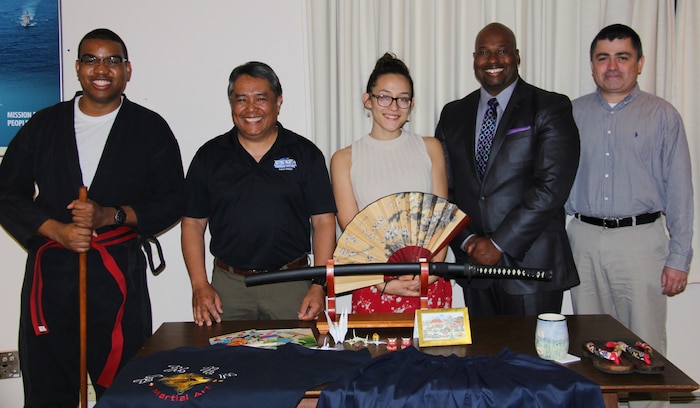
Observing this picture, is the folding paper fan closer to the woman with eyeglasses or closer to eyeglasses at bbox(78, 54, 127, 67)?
the woman with eyeglasses

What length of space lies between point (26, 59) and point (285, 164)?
160 cm

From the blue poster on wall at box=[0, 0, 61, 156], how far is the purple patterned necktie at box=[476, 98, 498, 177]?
2121mm

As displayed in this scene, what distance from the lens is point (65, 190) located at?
2746 mm

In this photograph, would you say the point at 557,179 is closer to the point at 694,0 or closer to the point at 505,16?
the point at 505,16

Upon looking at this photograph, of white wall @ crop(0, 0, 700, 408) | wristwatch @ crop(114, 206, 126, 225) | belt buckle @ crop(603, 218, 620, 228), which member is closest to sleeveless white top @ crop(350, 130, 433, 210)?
white wall @ crop(0, 0, 700, 408)

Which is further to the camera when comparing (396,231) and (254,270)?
(254,270)

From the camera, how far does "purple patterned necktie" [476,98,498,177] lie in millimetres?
2887

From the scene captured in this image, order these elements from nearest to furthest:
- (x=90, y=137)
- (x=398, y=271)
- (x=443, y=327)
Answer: (x=443, y=327)
(x=398, y=271)
(x=90, y=137)

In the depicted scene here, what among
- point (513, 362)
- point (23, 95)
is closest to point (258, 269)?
point (513, 362)

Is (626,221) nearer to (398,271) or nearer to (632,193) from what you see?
(632,193)

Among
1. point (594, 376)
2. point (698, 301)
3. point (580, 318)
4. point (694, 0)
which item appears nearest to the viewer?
point (594, 376)

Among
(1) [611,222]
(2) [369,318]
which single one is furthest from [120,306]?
(1) [611,222]

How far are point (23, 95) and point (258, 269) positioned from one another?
1.64 m

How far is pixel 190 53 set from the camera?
3436 mm
